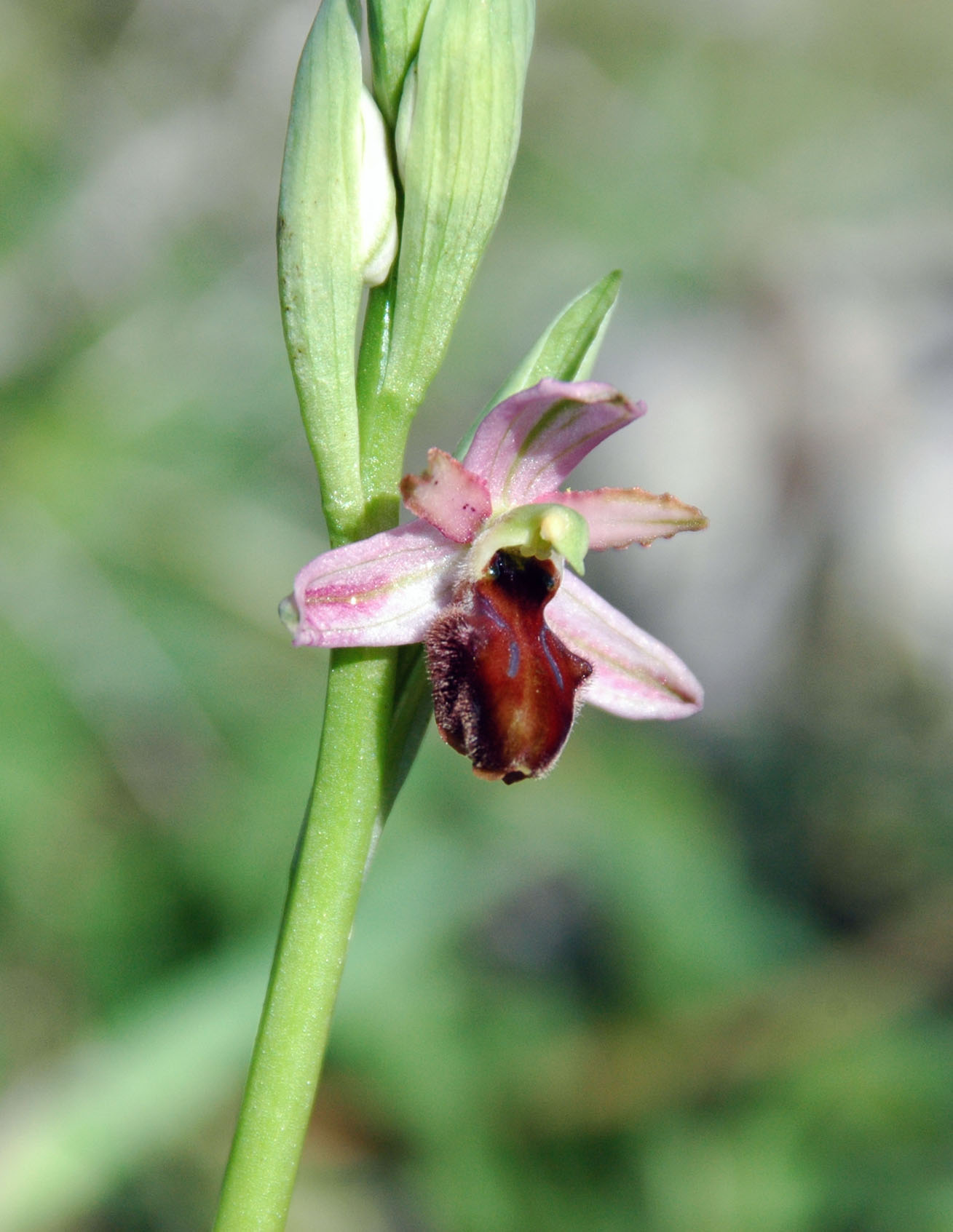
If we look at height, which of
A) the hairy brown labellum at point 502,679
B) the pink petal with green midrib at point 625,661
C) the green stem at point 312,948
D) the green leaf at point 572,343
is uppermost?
the green leaf at point 572,343

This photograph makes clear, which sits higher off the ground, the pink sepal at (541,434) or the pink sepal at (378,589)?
the pink sepal at (541,434)

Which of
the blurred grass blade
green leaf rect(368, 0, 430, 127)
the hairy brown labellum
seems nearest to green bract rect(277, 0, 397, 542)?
green leaf rect(368, 0, 430, 127)

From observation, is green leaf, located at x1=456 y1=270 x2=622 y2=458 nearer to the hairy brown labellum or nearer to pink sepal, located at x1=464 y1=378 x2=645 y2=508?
pink sepal, located at x1=464 y1=378 x2=645 y2=508

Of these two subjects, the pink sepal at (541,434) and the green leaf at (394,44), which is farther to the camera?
the green leaf at (394,44)

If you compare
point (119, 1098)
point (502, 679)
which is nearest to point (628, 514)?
point (502, 679)

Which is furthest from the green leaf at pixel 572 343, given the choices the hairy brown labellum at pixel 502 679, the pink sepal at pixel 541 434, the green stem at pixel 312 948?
the green stem at pixel 312 948

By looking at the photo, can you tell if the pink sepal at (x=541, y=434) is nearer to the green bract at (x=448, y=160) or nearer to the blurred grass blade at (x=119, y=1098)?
the green bract at (x=448, y=160)
